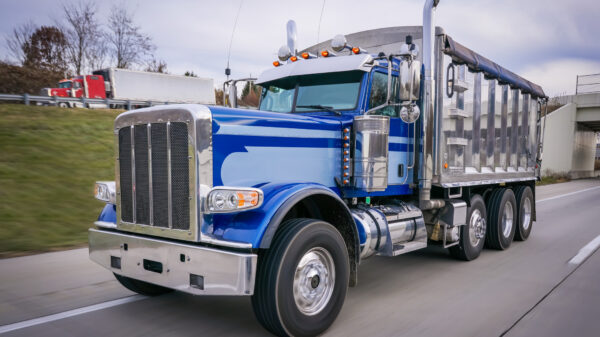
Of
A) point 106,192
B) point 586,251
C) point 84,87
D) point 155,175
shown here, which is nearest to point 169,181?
point 155,175

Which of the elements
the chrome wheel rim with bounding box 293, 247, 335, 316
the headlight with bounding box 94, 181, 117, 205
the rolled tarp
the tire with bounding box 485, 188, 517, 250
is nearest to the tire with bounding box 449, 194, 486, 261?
the tire with bounding box 485, 188, 517, 250

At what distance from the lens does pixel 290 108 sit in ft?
18.1

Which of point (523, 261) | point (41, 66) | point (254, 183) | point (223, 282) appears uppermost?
point (41, 66)

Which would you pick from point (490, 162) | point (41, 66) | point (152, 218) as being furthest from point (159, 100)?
point (152, 218)

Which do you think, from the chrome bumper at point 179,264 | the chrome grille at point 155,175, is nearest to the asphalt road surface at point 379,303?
the chrome bumper at point 179,264

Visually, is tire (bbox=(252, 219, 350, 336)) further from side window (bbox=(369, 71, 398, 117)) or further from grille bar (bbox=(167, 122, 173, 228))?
side window (bbox=(369, 71, 398, 117))

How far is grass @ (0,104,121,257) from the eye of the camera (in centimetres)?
747

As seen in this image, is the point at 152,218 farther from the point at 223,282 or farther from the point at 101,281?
the point at 101,281

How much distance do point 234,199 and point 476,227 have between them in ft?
16.0

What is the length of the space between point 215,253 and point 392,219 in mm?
2599

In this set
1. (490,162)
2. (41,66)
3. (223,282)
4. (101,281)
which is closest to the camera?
(223,282)

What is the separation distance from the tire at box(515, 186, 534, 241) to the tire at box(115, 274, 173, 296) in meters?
6.49

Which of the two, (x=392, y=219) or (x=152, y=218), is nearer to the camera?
(x=152, y=218)

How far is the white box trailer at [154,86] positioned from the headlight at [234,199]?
Answer: 2485cm
